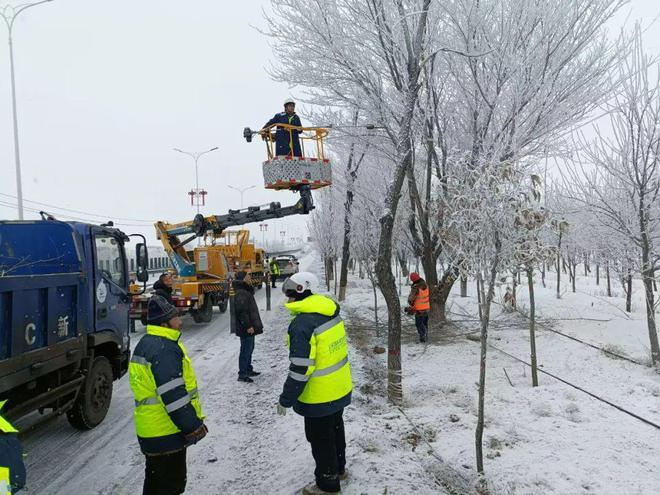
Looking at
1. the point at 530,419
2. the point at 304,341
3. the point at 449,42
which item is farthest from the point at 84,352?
the point at 449,42

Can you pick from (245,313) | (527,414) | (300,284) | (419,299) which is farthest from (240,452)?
(419,299)

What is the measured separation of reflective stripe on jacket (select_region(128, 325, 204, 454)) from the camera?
2.81 meters

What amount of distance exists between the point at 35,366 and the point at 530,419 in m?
5.28

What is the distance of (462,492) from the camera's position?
11.7 ft

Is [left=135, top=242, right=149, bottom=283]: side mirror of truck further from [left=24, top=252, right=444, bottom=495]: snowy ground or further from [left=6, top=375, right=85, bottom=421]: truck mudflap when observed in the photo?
[left=6, top=375, right=85, bottom=421]: truck mudflap

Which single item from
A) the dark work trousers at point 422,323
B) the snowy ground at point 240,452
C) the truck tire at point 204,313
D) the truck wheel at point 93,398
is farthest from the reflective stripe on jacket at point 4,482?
the truck tire at point 204,313

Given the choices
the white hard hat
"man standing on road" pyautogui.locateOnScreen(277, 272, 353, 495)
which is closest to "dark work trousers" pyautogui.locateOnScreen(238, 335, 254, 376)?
"man standing on road" pyautogui.locateOnScreen(277, 272, 353, 495)

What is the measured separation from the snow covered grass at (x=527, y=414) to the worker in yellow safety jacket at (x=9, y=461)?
9.82 ft

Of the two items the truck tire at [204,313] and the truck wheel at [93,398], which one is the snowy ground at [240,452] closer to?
the truck wheel at [93,398]

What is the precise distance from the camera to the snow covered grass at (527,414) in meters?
3.85

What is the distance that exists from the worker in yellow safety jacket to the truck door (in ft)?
12.2

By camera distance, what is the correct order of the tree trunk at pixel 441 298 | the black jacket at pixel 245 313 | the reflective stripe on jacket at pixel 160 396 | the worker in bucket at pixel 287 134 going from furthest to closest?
the tree trunk at pixel 441 298, the worker in bucket at pixel 287 134, the black jacket at pixel 245 313, the reflective stripe on jacket at pixel 160 396

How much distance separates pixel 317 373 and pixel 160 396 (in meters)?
1.10

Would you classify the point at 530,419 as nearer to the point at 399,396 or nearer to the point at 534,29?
the point at 399,396
